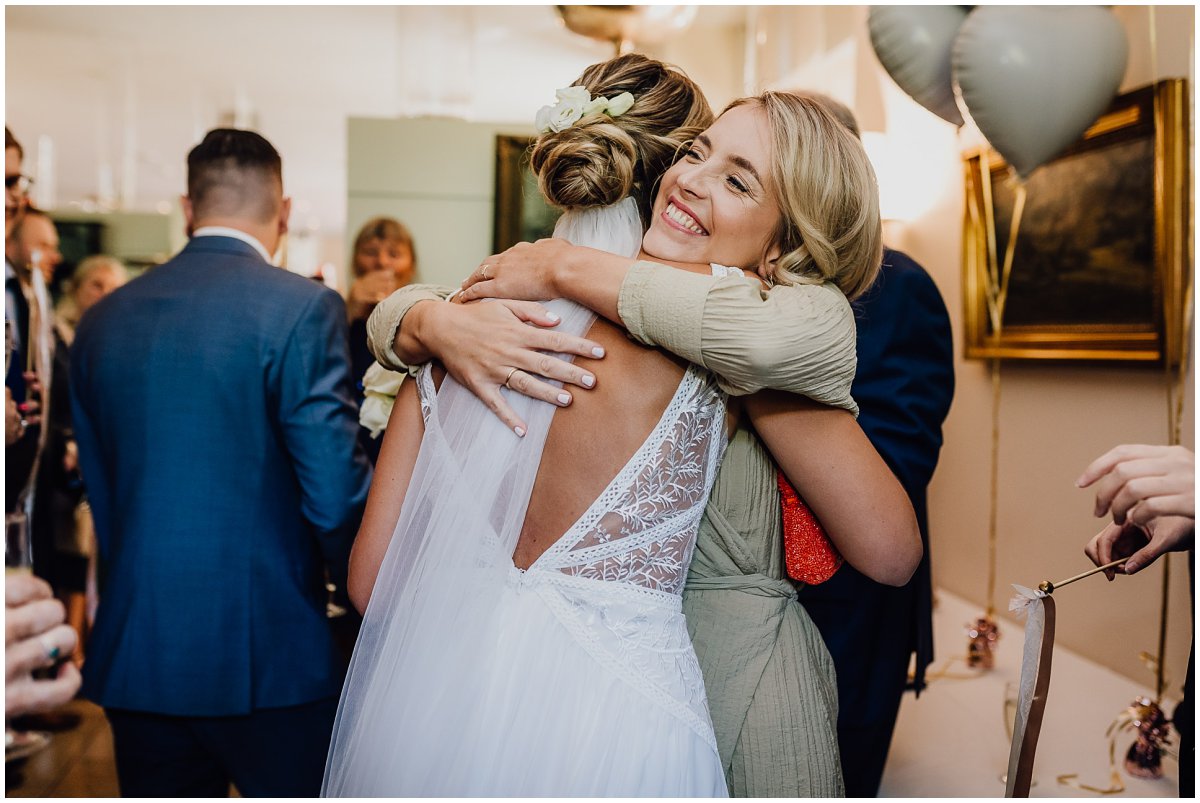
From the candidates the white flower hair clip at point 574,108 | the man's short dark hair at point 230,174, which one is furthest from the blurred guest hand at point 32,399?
the white flower hair clip at point 574,108

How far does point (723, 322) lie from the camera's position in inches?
36.4

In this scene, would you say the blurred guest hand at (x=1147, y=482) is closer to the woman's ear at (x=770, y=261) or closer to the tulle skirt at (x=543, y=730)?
the woman's ear at (x=770, y=261)

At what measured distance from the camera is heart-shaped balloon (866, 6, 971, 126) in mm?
2146

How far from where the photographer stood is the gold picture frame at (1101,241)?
7.35 feet

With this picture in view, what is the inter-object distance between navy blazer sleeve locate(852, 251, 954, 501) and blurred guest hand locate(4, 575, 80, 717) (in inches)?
40.8

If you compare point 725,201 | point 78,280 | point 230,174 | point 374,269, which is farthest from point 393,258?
point 78,280

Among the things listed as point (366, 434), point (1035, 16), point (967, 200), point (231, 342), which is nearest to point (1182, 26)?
point (1035, 16)

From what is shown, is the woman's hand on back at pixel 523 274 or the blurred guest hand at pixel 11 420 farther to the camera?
the blurred guest hand at pixel 11 420

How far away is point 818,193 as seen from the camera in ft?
3.46

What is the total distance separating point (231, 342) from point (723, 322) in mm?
1000

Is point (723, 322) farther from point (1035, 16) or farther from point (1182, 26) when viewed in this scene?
point (1182, 26)

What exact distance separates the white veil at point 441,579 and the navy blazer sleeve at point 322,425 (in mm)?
535

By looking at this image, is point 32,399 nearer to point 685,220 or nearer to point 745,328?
point 685,220

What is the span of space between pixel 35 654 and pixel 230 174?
1.19 metres
